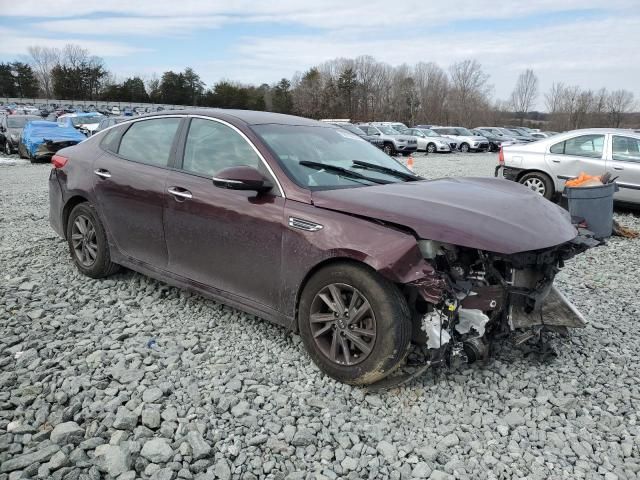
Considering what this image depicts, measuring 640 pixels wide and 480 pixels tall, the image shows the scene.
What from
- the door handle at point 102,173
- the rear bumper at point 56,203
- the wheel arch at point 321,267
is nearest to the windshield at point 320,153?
the wheel arch at point 321,267

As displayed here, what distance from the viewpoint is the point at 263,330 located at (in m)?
3.99

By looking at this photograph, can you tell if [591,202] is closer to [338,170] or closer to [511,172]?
[511,172]

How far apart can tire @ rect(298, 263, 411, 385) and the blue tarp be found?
16547mm

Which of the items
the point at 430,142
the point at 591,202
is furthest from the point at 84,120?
the point at 591,202

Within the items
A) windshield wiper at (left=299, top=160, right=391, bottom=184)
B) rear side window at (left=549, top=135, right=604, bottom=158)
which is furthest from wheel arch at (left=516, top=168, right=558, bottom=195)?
windshield wiper at (left=299, top=160, right=391, bottom=184)

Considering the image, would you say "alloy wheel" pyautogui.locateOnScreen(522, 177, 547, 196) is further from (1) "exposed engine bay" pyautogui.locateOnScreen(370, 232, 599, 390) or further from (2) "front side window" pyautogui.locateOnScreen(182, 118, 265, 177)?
(2) "front side window" pyautogui.locateOnScreen(182, 118, 265, 177)

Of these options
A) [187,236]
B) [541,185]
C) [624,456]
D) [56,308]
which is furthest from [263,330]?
[541,185]

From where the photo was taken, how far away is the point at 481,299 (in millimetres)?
3059

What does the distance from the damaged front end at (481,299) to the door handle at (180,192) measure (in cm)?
183

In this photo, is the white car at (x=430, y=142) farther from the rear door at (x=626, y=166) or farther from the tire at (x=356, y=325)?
the tire at (x=356, y=325)

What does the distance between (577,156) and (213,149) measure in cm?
822

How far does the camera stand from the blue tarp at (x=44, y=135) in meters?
17.7

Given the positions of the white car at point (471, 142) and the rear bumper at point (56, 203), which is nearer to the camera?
the rear bumper at point (56, 203)

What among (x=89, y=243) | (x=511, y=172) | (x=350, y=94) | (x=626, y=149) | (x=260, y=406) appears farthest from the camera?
(x=350, y=94)
